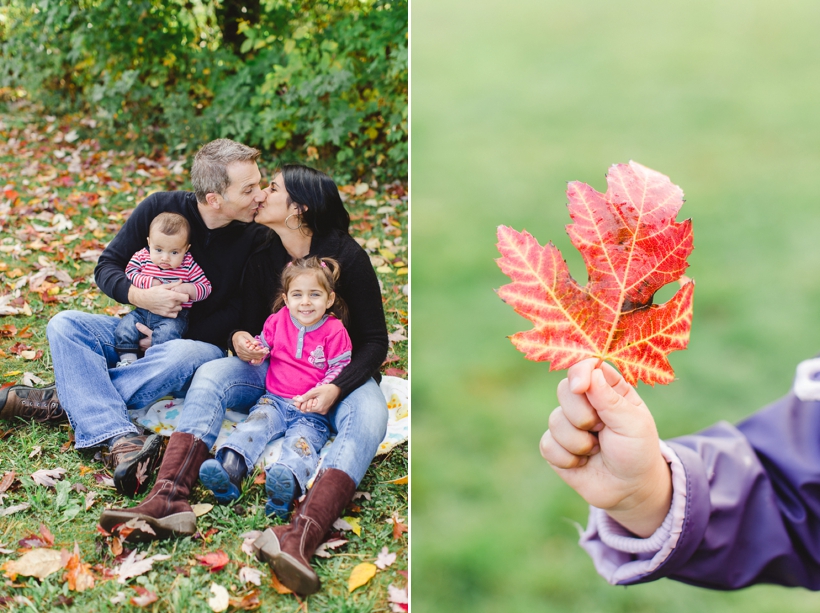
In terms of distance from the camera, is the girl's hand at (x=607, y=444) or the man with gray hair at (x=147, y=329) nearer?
the girl's hand at (x=607, y=444)

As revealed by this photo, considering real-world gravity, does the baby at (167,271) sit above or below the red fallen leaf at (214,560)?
above

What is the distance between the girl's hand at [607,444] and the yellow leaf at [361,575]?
26.4 inches

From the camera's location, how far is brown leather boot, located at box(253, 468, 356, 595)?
172 centimetres

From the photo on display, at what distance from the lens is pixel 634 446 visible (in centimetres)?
119

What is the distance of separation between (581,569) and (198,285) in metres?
1.38

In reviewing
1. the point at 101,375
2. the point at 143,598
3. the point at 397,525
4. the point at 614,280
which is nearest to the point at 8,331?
the point at 101,375

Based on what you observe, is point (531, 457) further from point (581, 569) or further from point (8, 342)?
point (8, 342)

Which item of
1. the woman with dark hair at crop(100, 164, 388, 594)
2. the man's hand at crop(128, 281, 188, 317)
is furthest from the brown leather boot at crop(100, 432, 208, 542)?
the man's hand at crop(128, 281, 188, 317)

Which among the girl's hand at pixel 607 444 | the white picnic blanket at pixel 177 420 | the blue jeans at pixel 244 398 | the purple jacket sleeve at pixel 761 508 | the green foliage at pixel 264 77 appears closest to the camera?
the girl's hand at pixel 607 444

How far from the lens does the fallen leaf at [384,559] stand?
1.86 metres

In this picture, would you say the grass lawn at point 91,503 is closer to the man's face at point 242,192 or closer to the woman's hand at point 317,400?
the woman's hand at point 317,400

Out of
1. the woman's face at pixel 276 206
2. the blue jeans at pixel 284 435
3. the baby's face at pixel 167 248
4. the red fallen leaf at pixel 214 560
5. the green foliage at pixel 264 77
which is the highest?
the green foliage at pixel 264 77

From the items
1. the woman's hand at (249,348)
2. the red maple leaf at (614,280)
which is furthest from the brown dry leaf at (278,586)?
the red maple leaf at (614,280)

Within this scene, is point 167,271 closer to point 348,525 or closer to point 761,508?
point 348,525
